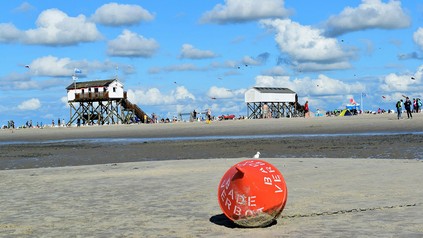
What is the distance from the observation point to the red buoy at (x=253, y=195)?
6340 millimetres

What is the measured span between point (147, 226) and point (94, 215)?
120 cm

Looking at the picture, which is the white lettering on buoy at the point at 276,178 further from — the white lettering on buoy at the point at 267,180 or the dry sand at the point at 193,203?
the dry sand at the point at 193,203

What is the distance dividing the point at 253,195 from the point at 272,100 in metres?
112

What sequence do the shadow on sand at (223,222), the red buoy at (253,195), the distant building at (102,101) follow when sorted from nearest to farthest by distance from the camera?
the red buoy at (253,195)
the shadow on sand at (223,222)
the distant building at (102,101)

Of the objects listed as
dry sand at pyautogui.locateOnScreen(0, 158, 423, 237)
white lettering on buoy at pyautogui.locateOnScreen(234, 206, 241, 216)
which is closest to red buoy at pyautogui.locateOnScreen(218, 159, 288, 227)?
white lettering on buoy at pyautogui.locateOnScreen(234, 206, 241, 216)

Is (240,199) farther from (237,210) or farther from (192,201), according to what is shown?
(192,201)

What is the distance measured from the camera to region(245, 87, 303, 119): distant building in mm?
116750

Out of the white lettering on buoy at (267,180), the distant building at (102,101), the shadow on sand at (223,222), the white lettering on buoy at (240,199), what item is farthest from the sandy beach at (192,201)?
the distant building at (102,101)

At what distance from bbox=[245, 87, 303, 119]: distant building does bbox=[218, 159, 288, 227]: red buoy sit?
10828 cm

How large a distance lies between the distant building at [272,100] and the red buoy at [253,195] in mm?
108279

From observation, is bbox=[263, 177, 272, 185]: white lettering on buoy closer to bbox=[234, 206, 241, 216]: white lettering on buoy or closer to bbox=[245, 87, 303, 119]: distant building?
bbox=[234, 206, 241, 216]: white lettering on buoy

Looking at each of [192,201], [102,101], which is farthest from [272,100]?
[192,201]

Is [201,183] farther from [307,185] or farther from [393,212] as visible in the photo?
[393,212]

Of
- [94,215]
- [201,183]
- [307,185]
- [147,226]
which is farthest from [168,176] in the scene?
[147,226]
